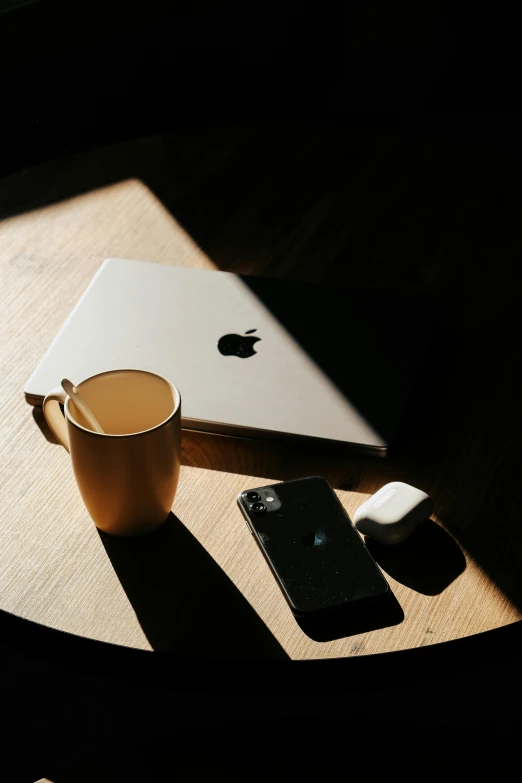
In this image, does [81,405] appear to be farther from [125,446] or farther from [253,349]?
[253,349]

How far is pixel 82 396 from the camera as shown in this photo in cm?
76

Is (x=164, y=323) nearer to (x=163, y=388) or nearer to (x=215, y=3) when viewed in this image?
(x=163, y=388)

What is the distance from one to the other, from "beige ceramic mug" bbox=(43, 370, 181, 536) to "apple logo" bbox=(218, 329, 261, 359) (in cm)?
21

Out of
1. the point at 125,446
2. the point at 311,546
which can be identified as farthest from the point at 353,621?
the point at 125,446

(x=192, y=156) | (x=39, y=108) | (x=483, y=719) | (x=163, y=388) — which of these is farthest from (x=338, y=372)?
(x=39, y=108)

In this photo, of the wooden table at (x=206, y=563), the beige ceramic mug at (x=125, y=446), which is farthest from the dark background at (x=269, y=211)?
the beige ceramic mug at (x=125, y=446)

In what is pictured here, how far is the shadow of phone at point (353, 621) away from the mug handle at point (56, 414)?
0.27 meters

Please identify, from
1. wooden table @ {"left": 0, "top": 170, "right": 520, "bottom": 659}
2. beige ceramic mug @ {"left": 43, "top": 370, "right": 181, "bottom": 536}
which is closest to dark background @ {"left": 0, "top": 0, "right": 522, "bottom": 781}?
wooden table @ {"left": 0, "top": 170, "right": 520, "bottom": 659}

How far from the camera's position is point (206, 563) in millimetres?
758

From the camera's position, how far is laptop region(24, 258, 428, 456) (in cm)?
89

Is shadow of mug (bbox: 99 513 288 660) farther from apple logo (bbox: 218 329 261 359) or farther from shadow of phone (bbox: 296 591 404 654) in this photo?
apple logo (bbox: 218 329 261 359)

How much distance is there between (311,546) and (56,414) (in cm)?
26

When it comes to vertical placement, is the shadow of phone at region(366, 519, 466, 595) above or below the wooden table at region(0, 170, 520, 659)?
below

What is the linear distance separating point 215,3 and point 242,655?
242 centimetres
